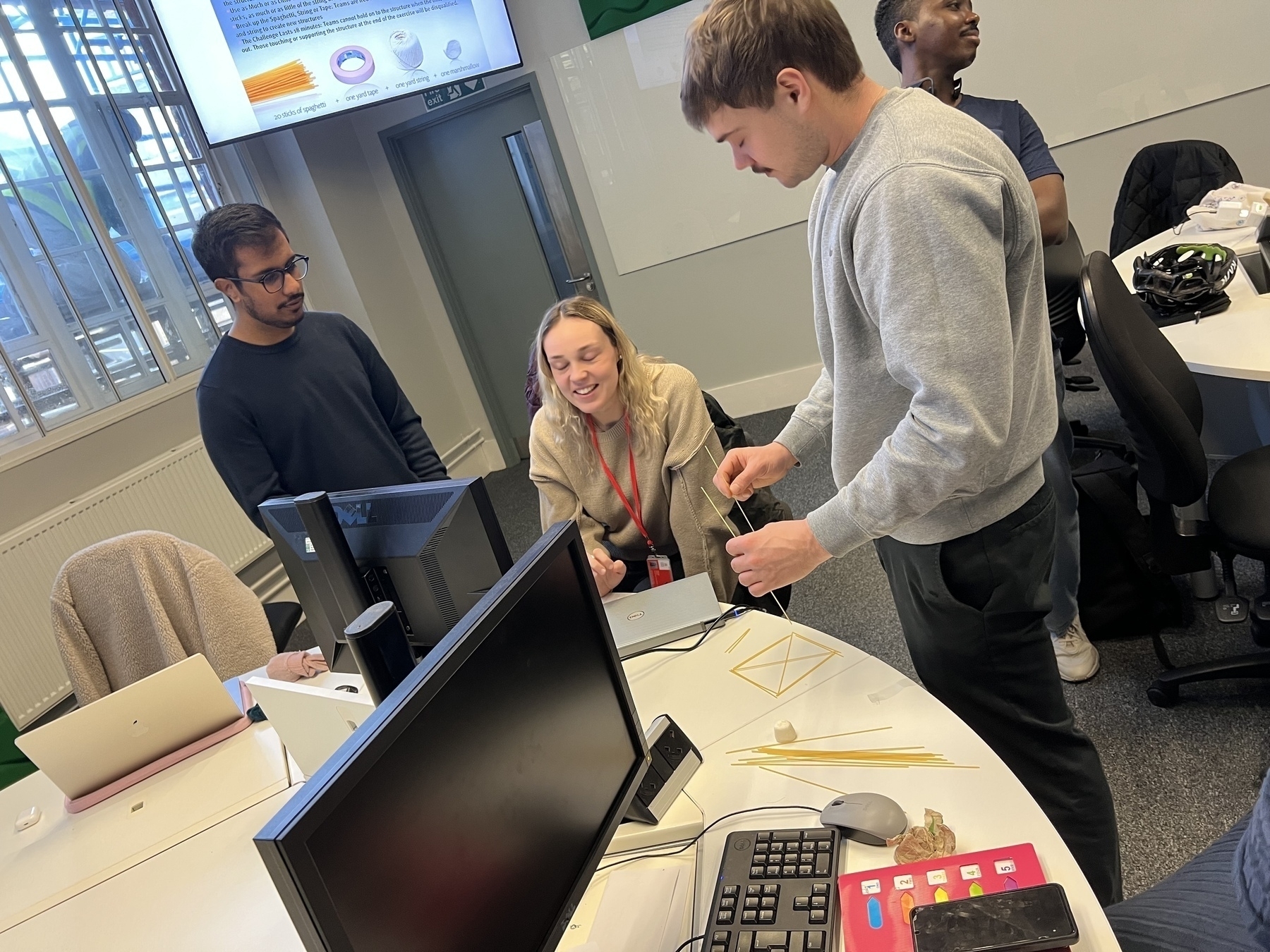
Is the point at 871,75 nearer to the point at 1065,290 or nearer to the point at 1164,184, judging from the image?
the point at 1164,184

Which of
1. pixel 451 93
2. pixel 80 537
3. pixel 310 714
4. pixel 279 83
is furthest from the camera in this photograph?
pixel 451 93

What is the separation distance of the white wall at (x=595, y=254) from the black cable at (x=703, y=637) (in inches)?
120

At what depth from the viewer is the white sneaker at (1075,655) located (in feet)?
6.58

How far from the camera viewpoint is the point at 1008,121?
2066 mm

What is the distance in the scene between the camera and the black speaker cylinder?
91 centimetres

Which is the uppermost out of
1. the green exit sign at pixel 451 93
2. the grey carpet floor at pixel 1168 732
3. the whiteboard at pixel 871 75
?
the green exit sign at pixel 451 93

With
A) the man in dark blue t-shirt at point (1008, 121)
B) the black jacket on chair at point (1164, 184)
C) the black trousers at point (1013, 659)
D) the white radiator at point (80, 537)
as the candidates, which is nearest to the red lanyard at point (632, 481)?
the black trousers at point (1013, 659)

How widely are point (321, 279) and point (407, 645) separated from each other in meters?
3.83

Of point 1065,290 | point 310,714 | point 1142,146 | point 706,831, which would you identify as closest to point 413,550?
point 310,714

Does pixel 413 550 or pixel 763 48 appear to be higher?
pixel 763 48

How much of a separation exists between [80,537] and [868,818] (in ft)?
10.1

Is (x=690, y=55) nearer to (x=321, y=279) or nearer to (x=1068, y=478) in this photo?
(x=1068, y=478)

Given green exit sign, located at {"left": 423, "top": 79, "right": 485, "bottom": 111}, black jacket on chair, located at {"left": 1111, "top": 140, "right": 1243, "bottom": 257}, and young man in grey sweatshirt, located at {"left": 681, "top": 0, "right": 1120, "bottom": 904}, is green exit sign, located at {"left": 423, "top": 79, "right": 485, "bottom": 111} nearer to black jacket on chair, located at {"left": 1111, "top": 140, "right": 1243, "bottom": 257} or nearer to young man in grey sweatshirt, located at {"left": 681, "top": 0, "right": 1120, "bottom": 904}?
black jacket on chair, located at {"left": 1111, "top": 140, "right": 1243, "bottom": 257}

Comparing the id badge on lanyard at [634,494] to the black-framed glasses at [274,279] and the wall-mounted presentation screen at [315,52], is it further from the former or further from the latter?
the wall-mounted presentation screen at [315,52]
